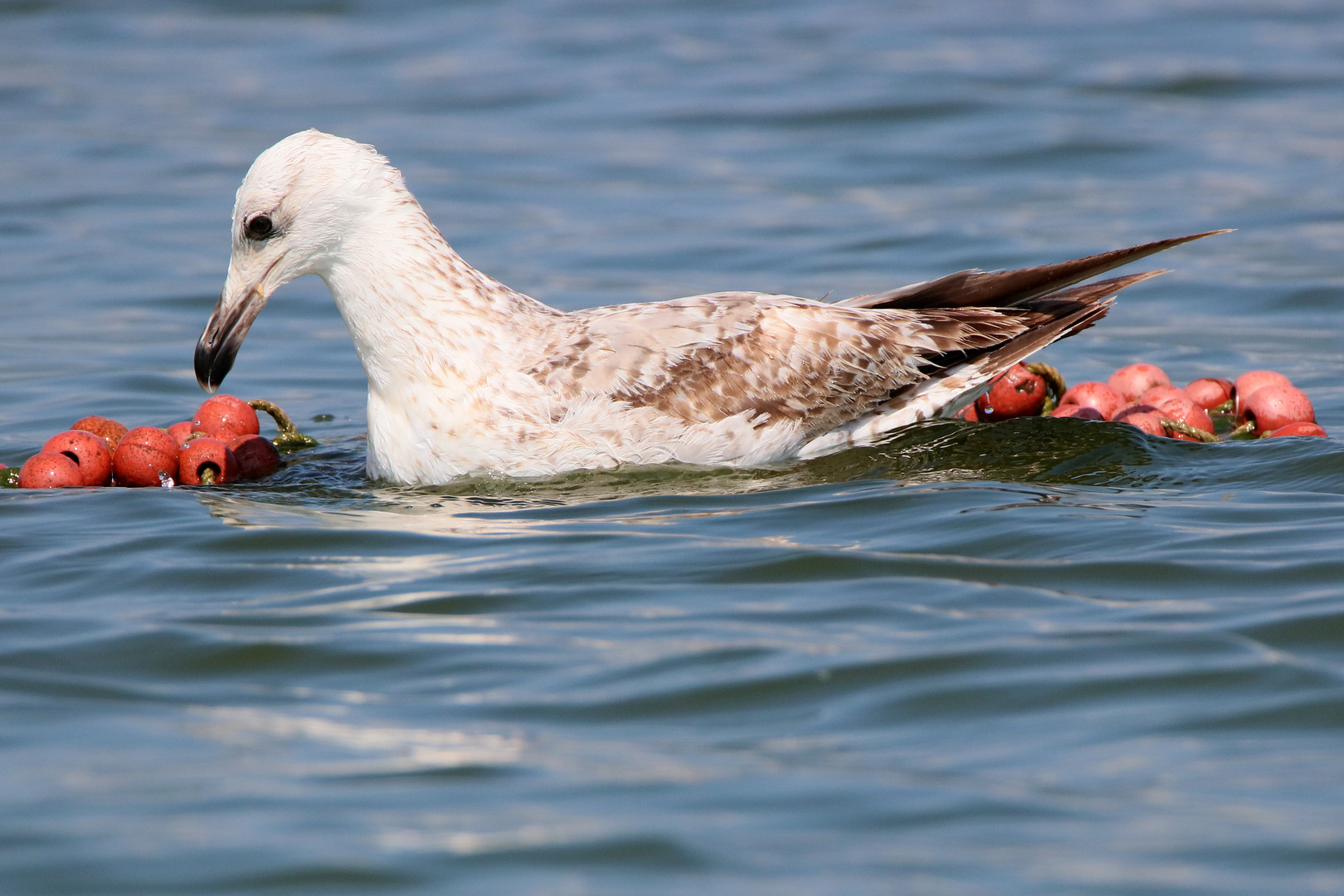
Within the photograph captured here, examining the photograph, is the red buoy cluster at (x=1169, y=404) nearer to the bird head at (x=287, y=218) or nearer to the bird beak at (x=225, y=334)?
the bird head at (x=287, y=218)

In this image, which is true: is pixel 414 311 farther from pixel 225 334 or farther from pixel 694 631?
pixel 694 631

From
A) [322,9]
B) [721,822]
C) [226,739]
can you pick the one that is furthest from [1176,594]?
[322,9]

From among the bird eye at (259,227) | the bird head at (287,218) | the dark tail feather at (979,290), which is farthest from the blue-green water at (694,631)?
the bird eye at (259,227)

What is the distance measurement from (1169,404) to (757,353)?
85.7 inches

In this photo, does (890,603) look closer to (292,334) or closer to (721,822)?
(721,822)

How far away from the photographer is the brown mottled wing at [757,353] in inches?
290

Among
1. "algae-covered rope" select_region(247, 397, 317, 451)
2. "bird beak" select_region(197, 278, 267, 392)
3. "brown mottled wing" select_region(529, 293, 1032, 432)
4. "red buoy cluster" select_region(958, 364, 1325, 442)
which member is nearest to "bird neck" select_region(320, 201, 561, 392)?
"brown mottled wing" select_region(529, 293, 1032, 432)

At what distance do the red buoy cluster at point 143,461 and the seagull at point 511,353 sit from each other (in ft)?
1.50

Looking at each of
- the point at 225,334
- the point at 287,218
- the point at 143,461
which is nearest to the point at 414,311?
the point at 287,218

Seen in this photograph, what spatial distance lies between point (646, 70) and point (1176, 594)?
1523 cm

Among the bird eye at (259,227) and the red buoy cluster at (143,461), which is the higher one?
the bird eye at (259,227)

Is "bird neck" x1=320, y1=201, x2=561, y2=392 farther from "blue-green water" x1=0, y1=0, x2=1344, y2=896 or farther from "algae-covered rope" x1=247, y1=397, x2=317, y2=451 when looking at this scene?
"algae-covered rope" x1=247, y1=397, x2=317, y2=451

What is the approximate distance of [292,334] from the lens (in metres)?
12.4

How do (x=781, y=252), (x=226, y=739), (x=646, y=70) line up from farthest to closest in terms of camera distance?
(x=646, y=70)
(x=781, y=252)
(x=226, y=739)
